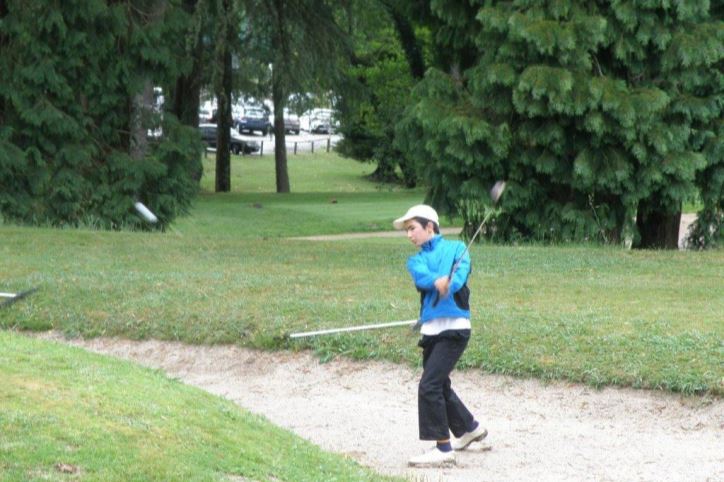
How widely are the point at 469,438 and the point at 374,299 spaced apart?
471 cm

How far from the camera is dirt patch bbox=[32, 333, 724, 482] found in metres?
9.07

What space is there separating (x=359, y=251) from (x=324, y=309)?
5.65 metres

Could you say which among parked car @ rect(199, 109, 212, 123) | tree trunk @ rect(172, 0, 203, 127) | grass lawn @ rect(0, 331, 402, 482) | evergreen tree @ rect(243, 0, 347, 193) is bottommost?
grass lawn @ rect(0, 331, 402, 482)

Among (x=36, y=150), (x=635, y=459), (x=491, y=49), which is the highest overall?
(x=491, y=49)

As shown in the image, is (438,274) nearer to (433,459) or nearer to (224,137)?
(433,459)

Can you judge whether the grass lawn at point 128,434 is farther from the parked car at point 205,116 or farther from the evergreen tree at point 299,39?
the parked car at point 205,116

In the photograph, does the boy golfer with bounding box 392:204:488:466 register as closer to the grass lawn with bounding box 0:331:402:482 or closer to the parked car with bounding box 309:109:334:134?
the grass lawn with bounding box 0:331:402:482

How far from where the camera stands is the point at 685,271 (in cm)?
1619

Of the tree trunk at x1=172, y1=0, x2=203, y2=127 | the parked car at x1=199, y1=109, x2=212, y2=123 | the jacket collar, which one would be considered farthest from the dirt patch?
the parked car at x1=199, y1=109, x2=212, y2=123

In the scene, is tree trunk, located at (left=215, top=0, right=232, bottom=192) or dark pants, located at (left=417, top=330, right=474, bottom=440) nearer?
dark pants, located at (left=417, top=330, right=474, bottom=440)

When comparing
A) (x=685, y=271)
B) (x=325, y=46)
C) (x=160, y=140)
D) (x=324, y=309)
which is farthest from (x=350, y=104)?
(x=324, y=309)

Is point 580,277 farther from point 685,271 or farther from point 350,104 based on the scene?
point 350,104

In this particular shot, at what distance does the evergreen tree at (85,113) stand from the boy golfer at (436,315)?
15.7m

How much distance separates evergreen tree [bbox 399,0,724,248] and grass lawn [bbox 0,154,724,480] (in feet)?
5.05
